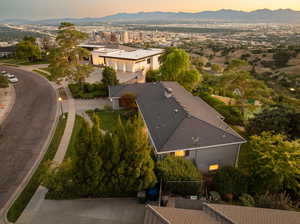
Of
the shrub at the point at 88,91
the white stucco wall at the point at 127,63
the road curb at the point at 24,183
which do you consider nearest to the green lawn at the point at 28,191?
the road curb at the point at 24,183

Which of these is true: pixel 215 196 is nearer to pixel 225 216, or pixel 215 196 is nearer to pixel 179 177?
pixel 179 177

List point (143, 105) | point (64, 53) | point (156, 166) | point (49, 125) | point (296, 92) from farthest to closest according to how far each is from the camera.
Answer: point (296, 92) → point (64, 53) → point (49, 125) → point (143, 105) → point (156, 166)

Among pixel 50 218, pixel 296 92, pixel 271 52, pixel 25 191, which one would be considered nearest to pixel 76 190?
pixel 50 218

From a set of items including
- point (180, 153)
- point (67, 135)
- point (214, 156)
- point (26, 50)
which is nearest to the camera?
point (180, 153)

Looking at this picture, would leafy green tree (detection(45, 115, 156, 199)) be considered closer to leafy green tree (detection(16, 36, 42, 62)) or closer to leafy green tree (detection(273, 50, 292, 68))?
leafy green tree (detection(16, 36, 42, 62))

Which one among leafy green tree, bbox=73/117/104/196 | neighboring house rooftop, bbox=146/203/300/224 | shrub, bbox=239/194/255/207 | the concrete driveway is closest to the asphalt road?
the concrete driveway

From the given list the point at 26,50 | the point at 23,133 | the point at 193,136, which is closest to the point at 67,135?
the point at 23,133

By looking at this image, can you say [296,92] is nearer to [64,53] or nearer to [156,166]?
[156,166]
